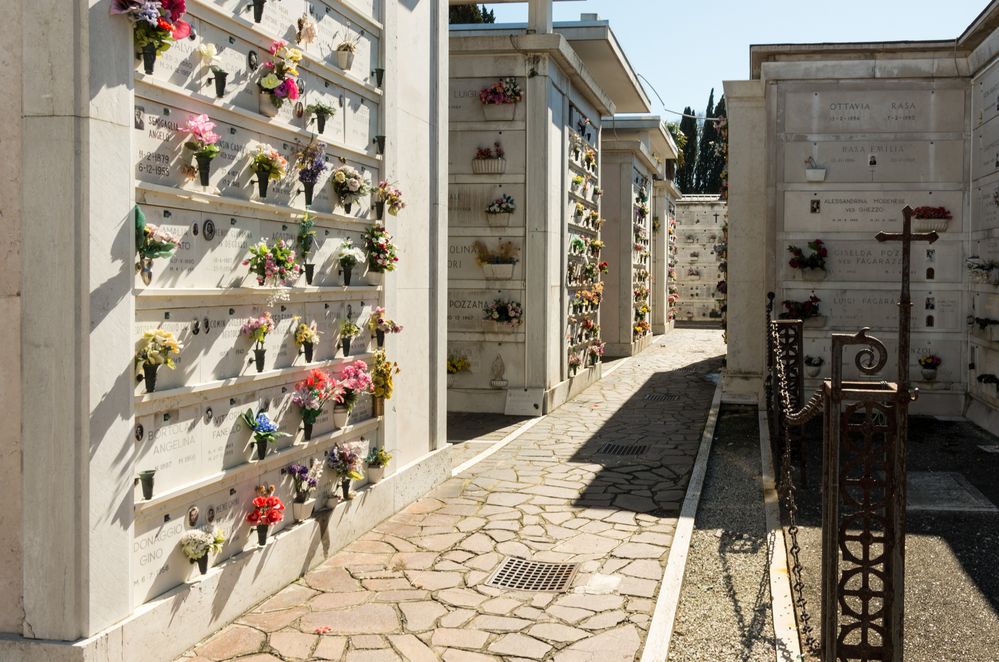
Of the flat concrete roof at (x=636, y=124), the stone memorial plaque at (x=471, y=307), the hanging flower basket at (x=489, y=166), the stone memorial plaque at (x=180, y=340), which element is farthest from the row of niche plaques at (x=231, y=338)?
the flat concrete roof at (x=636, y=124)

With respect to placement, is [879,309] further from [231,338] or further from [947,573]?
[231,338]

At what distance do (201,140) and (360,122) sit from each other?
2181 millimetres

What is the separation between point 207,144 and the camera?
4.51 meters

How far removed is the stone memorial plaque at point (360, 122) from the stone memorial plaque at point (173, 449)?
8.23 ft

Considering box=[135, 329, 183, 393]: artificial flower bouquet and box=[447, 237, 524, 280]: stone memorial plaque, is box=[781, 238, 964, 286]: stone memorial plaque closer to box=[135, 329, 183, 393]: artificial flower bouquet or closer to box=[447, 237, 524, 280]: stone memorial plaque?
box=[447, 237, 524, 280]: stone memorial plaque

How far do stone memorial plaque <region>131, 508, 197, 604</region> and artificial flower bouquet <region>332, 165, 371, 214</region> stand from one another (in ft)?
8.07

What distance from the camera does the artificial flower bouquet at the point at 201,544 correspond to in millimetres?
4555

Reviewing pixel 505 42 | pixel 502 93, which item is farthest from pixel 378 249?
pixel 505 42

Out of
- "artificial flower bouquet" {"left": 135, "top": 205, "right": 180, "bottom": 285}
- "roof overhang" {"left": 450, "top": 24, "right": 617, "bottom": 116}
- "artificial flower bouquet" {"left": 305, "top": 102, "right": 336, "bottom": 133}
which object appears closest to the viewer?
"artificial flower bouquet" {"left": 135, "top": 205, "right": 180, "bottom": 285}

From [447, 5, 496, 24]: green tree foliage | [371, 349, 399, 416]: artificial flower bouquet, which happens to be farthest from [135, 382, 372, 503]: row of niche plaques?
[447, 5, 496, 24]: green tree foliage

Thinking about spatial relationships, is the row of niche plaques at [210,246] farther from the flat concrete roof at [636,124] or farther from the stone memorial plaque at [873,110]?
the flat concrete roof at [636,124]

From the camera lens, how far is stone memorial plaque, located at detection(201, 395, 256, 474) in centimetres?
483

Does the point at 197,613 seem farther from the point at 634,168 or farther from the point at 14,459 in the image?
the point at 634,168

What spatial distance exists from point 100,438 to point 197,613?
1.20 meters
